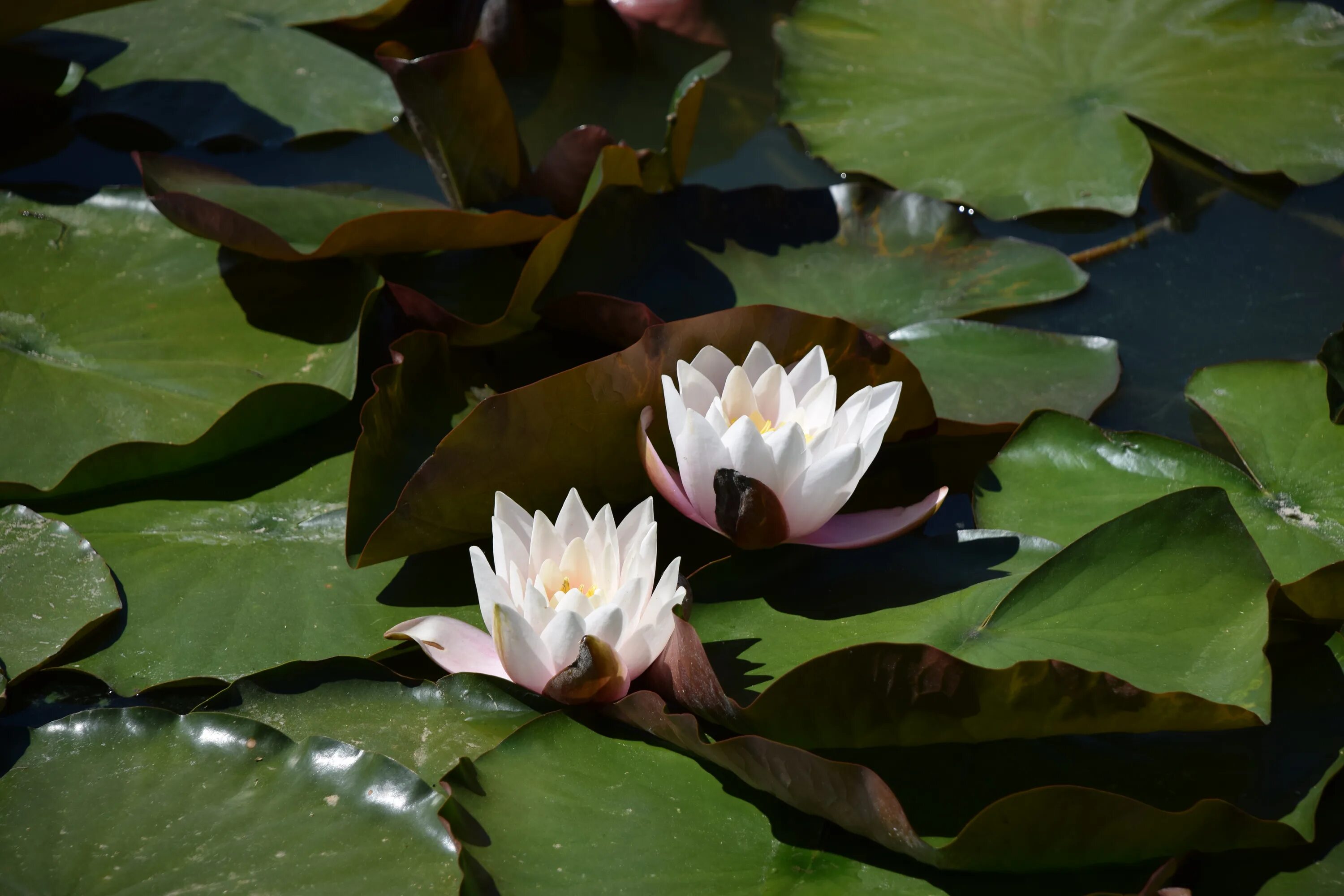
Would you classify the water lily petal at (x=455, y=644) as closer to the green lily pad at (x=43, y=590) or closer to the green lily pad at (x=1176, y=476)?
the green lily pad at (x=43, y=590)

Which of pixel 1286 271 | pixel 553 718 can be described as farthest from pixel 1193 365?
pixel 553 718

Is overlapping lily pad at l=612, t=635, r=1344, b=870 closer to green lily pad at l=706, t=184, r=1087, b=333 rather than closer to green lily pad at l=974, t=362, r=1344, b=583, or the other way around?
green lily pad at l=974, t=362, r=1344, b=583

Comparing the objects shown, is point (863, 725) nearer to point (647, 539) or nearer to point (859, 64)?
point (647, 539)

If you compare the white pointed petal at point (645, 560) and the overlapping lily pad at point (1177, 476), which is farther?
the overlapping lily pad at point (1177, 476)

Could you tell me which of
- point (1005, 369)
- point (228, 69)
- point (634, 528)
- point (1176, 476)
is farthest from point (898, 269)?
point (228, 69)

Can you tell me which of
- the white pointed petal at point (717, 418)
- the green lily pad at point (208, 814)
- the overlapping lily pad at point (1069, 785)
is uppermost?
the white pointed petal at point (717, 418)

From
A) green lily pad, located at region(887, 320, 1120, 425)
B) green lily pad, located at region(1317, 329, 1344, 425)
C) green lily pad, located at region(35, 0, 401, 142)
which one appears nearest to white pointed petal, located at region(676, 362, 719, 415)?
green lily pad, located at region(887, 320, 1120, 425)

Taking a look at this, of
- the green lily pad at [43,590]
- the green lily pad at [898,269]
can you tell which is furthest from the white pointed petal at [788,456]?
the green lily pad at [43,590]

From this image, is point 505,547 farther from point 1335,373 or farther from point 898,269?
point 1335,373
